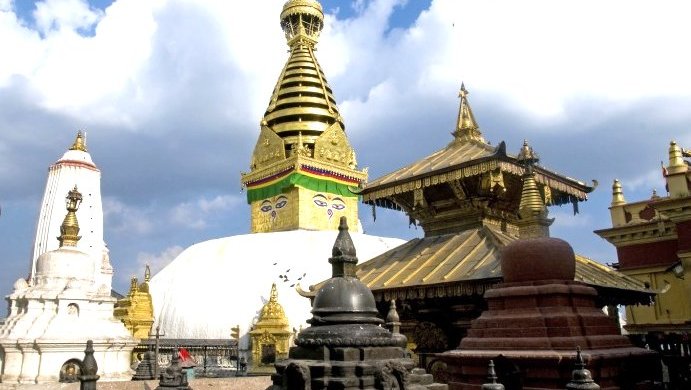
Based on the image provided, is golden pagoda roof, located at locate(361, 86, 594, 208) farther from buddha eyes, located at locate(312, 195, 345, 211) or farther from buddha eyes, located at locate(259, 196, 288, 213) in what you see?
buddha eyes, located at locate(259, 196, 288, 213)

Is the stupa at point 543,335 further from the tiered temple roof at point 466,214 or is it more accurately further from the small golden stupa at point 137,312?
the small golden stupa at point 137,312

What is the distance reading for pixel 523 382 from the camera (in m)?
8.21

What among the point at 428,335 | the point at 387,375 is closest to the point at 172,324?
the point at 428,335

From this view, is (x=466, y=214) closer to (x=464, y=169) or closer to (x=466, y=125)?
(x=464, y=169)

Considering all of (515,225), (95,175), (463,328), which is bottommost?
(463,328)

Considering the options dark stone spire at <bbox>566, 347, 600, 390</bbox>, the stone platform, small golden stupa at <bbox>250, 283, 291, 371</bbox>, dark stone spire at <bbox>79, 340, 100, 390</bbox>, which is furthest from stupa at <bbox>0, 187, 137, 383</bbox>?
dark stone spire at <bbox>566, 347, 600, 390</bbox>

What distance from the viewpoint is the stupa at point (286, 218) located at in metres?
27.4

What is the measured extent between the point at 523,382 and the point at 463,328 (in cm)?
369

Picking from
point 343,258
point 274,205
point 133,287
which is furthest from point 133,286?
point 343,258

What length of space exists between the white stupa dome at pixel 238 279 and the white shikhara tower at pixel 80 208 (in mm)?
4009

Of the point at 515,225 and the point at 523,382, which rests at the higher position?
the point at 515,225

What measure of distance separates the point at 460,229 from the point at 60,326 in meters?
11.2

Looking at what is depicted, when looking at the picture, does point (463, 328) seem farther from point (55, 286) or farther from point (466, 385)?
point (55, 286)

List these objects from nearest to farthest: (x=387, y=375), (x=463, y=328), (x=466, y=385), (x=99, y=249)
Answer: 1. (x=387, y=375)
2. (x=466, y=385)
3. (x=463, y=328)
4. (x=99, y=249)
